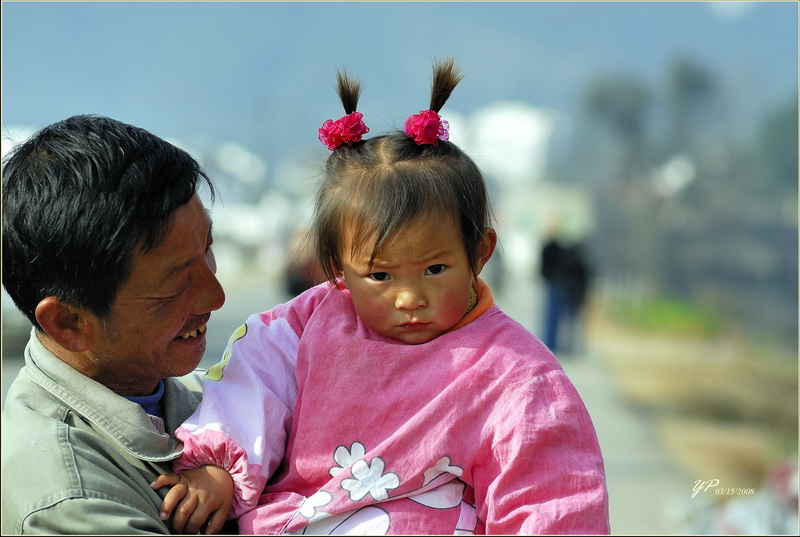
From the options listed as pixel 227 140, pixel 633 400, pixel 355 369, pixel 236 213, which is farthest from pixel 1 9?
pixel 227 140

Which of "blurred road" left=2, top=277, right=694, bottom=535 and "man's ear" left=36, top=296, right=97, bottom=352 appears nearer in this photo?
"man's ear" left=36, top=296, right=97, bottom=352

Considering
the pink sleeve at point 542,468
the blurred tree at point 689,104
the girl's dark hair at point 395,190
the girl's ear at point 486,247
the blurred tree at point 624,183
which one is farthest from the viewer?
the blurred tree at point 689,104

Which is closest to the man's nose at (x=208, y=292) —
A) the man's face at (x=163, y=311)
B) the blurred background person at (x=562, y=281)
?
the man's face at (x=163, y=311)

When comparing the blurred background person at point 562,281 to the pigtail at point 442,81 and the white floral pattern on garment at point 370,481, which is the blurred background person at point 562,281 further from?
the white floral pattern on garment at point 370,481

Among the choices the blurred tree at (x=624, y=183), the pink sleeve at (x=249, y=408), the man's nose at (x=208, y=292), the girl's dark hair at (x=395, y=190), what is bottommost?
the blurred tree at (x=624, y=183)

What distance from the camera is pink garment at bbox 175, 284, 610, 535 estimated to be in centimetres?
177

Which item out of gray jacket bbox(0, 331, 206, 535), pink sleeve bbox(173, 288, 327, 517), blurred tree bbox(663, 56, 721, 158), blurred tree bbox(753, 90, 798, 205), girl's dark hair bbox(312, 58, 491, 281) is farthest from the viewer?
blurred tree bbox(663, 56, 721, 158)

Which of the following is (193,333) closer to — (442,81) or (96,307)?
(96,307)

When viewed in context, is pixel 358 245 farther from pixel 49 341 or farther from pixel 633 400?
pixel 633 400

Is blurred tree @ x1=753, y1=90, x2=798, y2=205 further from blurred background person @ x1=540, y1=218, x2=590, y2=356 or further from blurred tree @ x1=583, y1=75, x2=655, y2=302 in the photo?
blurred background person @ x1=540, y1=218, x2=590, y2=356

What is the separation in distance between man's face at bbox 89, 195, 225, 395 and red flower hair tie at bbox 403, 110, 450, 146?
0.49 meters

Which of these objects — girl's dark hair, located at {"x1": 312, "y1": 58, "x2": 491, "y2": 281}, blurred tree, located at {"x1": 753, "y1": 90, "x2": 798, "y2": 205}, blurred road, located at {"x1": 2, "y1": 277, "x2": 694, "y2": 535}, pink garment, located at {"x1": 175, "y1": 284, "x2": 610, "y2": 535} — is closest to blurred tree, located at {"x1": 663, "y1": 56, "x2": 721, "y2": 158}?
blurred tree, located at {"x1": 753, "y1": 90, "x2": 798, "y2": 205}

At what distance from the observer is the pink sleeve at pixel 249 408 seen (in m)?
1.85

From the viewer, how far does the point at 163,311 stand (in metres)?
1.87
